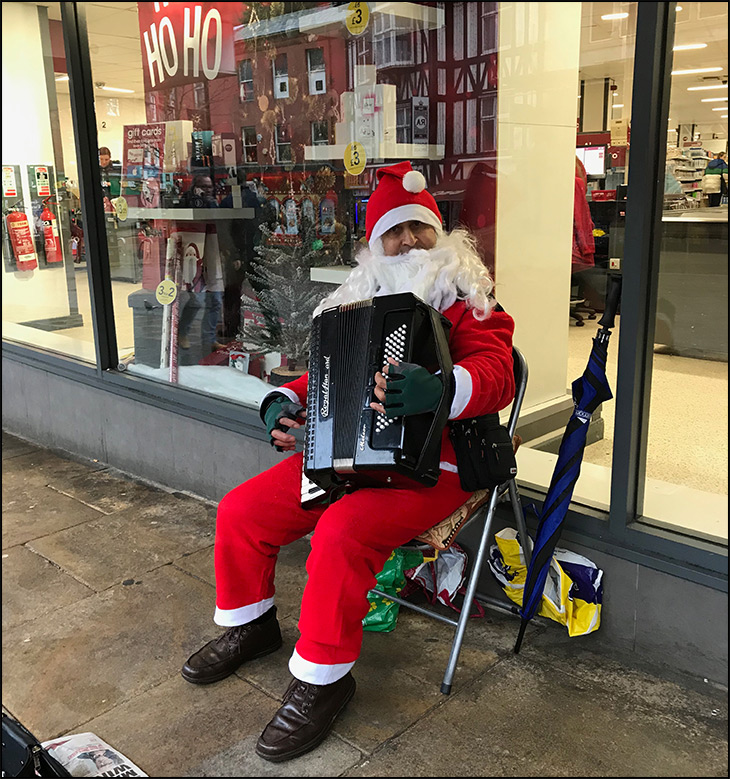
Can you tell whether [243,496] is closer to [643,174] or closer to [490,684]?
[490,684]

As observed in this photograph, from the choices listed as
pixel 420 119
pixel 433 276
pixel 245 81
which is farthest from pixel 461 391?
pixel 245 81

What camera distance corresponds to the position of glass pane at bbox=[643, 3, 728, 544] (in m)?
2.30

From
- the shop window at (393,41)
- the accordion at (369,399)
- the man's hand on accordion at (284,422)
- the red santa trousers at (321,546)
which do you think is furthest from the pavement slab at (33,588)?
the shop window at (393,41)

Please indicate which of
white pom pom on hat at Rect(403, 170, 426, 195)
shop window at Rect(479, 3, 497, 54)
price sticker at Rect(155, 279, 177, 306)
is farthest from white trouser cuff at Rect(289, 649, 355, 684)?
price sticker at Rect(155, 279, 177, 306)

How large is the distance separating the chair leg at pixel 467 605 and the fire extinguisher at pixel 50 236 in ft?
12.5

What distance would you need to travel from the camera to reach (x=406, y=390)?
2.08 meters

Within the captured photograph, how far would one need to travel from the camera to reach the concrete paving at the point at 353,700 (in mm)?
2125

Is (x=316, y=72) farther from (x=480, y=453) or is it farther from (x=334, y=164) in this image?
(x=480, y=453)

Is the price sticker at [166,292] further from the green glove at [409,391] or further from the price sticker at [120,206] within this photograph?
the green glove at [409,391]

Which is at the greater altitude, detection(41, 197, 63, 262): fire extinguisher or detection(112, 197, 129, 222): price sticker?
detection(112, 197, 129, 222): price sticker

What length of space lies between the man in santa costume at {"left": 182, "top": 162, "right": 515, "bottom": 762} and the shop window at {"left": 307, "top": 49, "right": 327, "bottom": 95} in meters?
1.19

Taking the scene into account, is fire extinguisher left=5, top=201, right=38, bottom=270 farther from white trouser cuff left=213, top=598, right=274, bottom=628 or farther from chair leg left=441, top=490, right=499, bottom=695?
chair leg left=441, top=490, right=499, bottom=695

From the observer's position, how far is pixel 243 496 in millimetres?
2482

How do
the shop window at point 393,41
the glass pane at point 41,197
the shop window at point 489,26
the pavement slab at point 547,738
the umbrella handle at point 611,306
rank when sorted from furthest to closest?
the glass pane at point 41,197 < the shop window at point 393,41 < the shop window at point 489,26 < the umbrella handle at point 611,306 < the pavement slab at point 547,738
